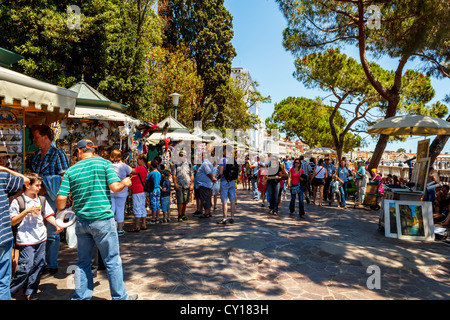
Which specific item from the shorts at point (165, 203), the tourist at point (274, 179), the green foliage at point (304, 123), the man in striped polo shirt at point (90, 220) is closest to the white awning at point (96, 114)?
the shorts at point (165, 203)

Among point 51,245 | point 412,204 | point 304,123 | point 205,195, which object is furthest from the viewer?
point 304,123

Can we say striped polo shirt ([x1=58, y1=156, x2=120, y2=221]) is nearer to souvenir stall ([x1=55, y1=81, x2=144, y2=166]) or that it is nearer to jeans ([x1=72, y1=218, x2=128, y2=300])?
jeans ([x1=72, y1=218, x2=128, y2=300])

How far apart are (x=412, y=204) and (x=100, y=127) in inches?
331

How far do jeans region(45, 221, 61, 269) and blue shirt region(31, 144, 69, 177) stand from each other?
2.42ft

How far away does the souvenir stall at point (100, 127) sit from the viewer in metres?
7.00

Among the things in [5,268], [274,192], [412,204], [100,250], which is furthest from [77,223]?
[412,204]

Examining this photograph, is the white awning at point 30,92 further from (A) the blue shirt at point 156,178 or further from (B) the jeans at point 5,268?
(A) the blue shirt at point 156,178


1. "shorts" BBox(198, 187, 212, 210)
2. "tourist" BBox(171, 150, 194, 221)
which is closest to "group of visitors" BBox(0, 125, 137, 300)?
"tourist" BBox(171, 150, 194, 221)

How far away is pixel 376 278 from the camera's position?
4.09 meters

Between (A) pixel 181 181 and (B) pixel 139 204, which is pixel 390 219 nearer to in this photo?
(A) pixel 181 181

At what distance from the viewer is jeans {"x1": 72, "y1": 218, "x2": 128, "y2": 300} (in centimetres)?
295

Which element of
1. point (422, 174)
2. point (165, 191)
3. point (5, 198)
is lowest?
point (165, 191)

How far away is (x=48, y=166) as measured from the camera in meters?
4.11
